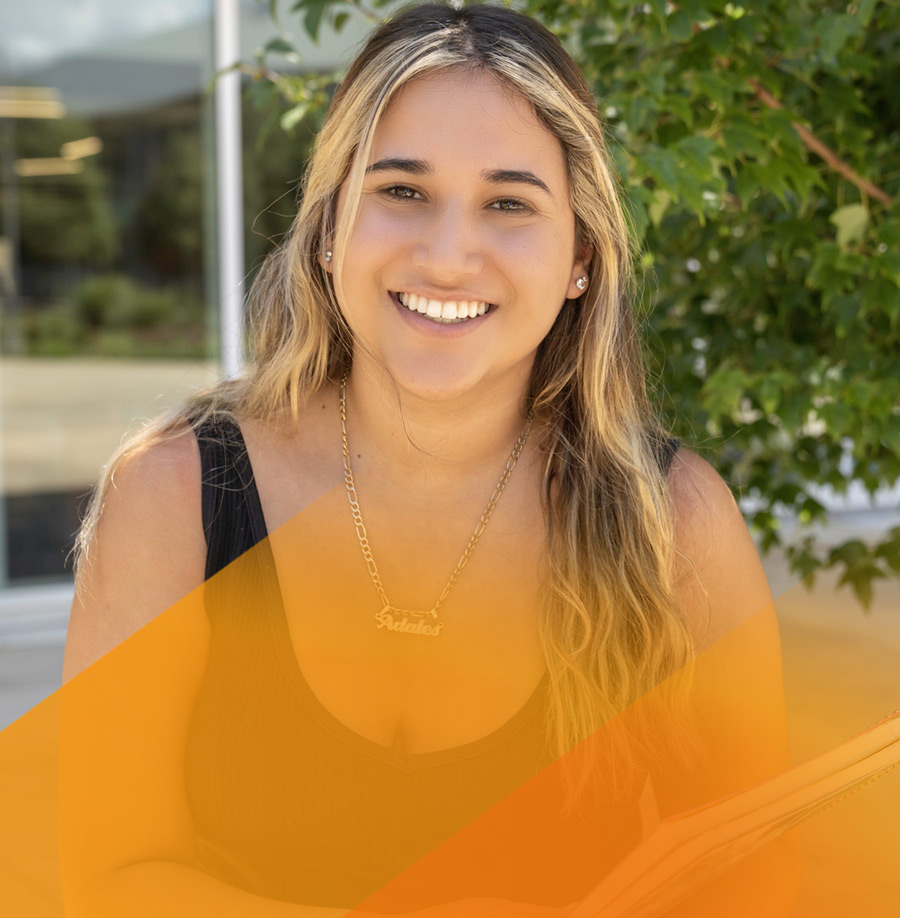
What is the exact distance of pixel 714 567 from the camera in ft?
4.97

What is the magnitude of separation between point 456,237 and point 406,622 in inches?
20.2

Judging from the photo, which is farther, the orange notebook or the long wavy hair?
the long wavy hair

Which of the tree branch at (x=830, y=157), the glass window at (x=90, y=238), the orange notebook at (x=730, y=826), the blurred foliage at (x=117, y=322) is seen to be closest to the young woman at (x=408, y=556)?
the orange notebook at (x=730, y=826)

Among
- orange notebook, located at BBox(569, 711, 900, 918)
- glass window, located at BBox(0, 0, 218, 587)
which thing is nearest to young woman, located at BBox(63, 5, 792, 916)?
orange notebook, located at BBox(569, 711, 900, 918)

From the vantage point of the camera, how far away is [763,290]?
2201mm

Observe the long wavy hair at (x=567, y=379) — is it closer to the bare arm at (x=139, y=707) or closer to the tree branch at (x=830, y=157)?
the bare arm at (x=139, y=707)

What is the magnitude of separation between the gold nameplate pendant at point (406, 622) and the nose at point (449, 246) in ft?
1.46

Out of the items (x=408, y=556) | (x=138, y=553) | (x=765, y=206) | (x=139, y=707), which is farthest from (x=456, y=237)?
(x=765, y=206)

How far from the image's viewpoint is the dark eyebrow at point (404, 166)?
53.6 inches

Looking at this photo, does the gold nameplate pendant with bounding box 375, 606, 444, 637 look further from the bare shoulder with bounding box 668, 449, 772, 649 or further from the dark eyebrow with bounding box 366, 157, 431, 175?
the dark eyebrow with bounding box 366, 157, 431, 175

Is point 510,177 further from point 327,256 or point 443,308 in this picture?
point 327,256

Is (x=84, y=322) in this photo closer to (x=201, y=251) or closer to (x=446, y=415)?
(x=201, y=251)

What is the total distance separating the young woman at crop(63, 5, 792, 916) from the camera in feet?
4.51

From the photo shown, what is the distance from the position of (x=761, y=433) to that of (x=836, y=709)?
6.17 ft
